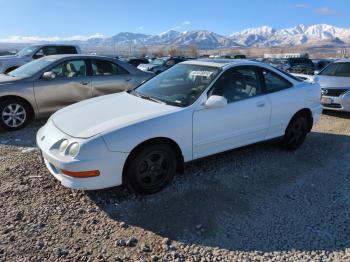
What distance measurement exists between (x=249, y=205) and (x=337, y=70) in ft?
23.7

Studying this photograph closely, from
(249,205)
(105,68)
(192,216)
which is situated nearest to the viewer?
(192,216)

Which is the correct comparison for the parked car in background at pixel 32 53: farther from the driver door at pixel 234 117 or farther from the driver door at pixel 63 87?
the driver door at pixel 234 117

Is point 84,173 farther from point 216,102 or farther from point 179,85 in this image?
point 179,85

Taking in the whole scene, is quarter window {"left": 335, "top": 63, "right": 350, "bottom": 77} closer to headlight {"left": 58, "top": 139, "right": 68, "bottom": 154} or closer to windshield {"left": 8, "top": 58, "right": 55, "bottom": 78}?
windshield {"left": 8, "top": 58, "right": 55, "bottom": 78}

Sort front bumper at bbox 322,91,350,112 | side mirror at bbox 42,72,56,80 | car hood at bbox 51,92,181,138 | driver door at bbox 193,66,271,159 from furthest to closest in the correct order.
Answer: front bumper at bbox 322,91,350,112
side mirror at bbox 42,72,56,80
driver door at bbox 193,66,271,159
car hood at bbox 51,92,181,138

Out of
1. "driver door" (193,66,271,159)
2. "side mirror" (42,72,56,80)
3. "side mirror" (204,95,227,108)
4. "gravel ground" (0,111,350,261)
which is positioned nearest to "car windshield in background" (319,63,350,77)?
"gravel ground" (0,111,350,261)

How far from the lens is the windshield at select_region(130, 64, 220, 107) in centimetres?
418

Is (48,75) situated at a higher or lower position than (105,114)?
higher

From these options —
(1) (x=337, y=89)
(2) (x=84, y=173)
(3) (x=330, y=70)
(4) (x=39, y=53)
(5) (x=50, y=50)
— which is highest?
(5) (x=50, y=50)

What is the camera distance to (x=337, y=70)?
30.8 feet

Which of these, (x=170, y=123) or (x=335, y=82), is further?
(x=335, y=82)

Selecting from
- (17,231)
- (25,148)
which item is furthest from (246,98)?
(25,148)

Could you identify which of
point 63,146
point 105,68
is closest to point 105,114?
point 63,146

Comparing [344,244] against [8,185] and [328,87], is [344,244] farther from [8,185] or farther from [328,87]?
[328,87]
